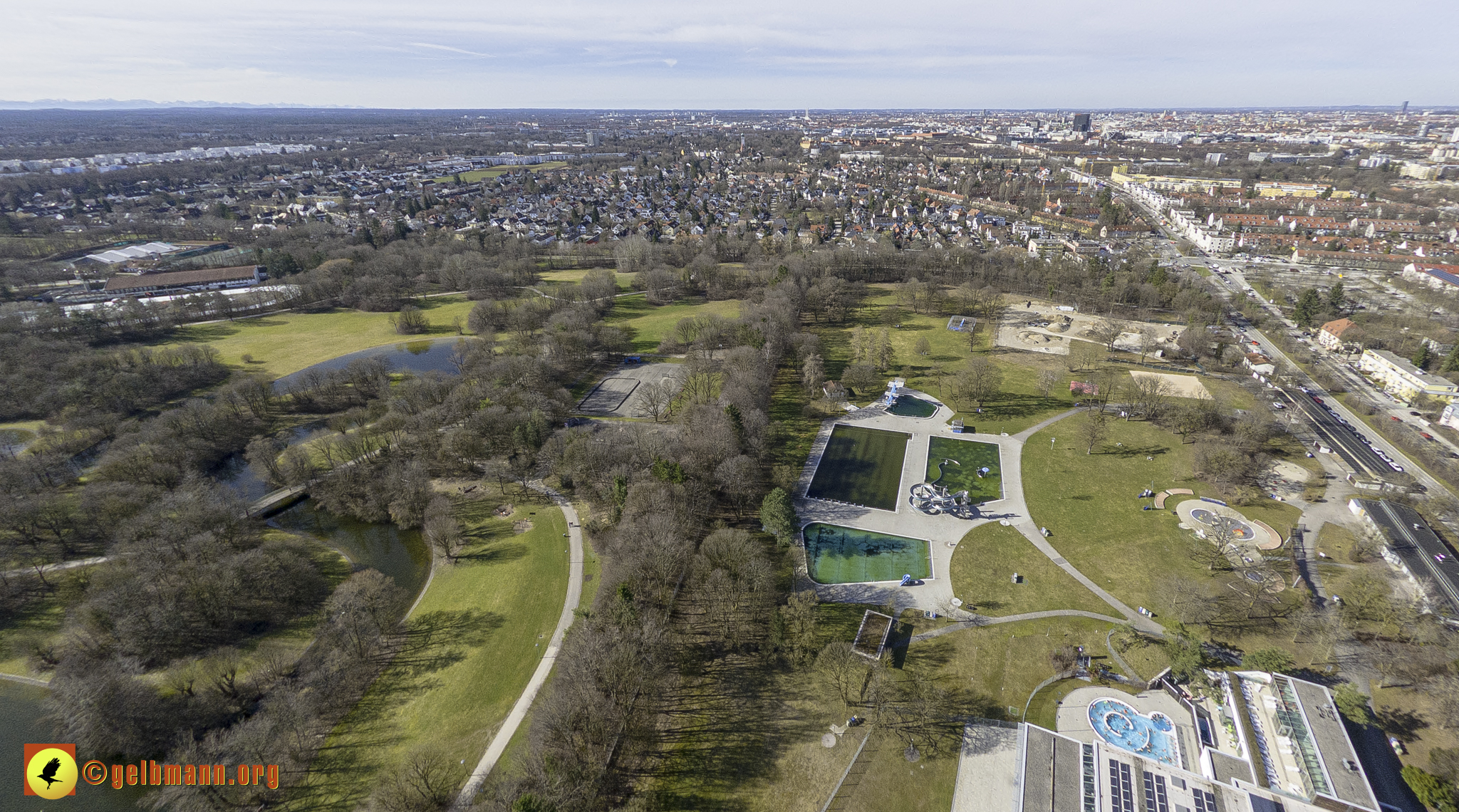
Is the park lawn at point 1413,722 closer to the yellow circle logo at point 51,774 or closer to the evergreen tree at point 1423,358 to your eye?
the evergreen tree at point 1423,358

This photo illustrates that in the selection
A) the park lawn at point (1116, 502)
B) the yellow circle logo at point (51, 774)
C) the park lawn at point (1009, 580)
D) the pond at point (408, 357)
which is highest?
the pond at point (408, 357)

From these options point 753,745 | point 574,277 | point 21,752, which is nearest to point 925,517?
point 753,745

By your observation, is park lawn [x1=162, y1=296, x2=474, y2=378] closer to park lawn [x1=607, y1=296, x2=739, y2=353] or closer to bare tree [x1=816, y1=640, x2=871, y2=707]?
park lawn [x1=607, y1=296, x2=739, y2=353]

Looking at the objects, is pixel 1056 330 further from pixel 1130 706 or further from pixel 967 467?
pixel 1130 706

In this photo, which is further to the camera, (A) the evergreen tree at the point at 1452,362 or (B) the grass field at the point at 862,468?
(A) the evergreen tree at the point at 1452,362

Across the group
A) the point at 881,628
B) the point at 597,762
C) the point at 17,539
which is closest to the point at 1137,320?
the point at 881,628

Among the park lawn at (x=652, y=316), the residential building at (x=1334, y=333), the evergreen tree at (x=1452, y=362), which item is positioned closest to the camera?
the evergreen tree at (x=1452, y=362)

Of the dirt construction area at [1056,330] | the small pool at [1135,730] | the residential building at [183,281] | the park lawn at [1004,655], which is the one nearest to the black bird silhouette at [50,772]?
the park lawn at [1004,655]

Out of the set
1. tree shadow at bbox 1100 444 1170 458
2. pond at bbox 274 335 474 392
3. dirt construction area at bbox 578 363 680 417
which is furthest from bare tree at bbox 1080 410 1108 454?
pond at bbox 274 335 474 392

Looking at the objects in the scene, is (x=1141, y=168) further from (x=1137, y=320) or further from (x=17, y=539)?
(x=17, y=539)
